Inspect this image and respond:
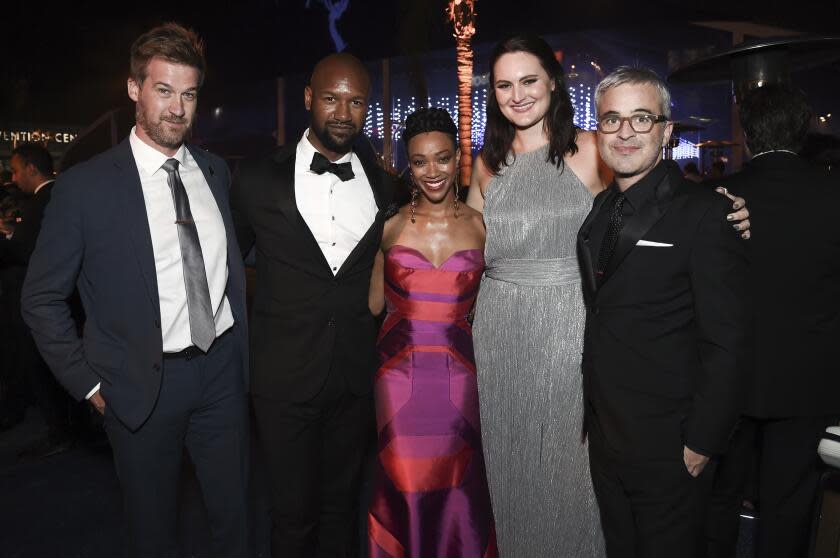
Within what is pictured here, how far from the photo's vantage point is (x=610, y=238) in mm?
1880

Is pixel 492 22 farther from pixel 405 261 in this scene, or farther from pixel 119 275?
pixel 119 275

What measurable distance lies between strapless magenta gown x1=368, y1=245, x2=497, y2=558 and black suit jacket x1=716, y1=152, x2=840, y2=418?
3.41 ft

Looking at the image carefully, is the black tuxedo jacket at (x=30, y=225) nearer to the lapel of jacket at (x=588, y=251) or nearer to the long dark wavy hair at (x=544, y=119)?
the long dark wavy hair at (x=544, y=119)

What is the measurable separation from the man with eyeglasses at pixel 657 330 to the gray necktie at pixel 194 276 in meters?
1.17

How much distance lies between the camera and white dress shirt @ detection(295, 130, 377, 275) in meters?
2.27

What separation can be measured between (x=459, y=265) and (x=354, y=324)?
1.38 feet

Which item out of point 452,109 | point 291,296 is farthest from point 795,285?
point 452,109

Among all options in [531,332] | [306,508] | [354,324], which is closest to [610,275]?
[531,332]

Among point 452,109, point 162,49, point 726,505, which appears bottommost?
point 726,505

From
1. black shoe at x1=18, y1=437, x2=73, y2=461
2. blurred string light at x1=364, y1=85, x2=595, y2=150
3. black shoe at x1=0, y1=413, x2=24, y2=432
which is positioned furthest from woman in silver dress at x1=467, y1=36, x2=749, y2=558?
blurred string light at x1=364, y1=85, x2=595, y2=150

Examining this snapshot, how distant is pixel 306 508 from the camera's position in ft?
7.59

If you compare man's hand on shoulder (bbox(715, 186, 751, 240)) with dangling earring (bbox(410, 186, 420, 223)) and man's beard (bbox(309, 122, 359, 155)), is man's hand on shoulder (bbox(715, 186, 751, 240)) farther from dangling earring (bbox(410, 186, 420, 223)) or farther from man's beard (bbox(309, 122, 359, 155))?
man's beard (bbox(309, 122, 359, 155))

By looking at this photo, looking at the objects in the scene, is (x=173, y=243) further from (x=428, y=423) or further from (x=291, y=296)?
(x=428, y=423)

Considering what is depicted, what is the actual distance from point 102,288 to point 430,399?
1.10 m
